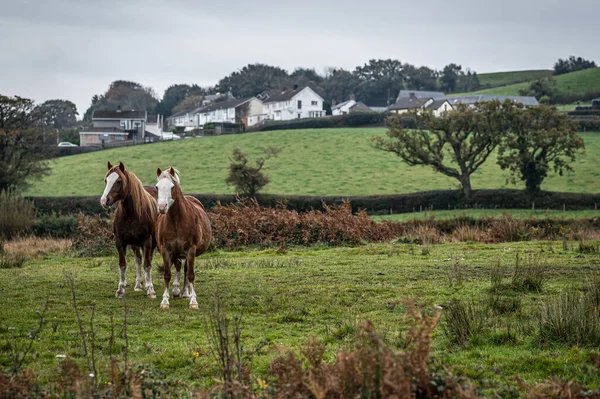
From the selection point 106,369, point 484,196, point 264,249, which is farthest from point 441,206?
point 106,369

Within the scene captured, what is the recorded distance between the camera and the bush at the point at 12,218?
1184 inches

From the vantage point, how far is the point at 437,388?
18.3 feet

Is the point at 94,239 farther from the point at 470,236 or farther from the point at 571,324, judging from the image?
the point at 571,324

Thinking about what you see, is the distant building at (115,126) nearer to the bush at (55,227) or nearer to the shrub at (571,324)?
the bush at (55,227)

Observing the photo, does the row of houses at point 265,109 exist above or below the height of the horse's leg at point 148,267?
above

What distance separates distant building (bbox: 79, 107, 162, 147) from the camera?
113 meters

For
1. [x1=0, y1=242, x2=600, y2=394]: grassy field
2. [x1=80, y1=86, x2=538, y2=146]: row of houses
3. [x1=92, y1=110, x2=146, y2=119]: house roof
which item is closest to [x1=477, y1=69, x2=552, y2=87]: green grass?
[x1=80, y1=86, x2=538, y2=146]: row of houses

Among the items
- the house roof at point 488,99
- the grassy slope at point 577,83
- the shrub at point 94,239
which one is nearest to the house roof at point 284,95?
the house roof at point 488,99

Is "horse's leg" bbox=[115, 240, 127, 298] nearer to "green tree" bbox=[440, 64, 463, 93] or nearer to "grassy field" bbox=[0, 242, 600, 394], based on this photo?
"grassy field" bbox=[0, 242, 600, 394]

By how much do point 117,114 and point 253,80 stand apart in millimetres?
47530

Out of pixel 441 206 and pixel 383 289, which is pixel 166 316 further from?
pixel 441 206

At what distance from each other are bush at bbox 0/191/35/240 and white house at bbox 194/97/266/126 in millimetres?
104151

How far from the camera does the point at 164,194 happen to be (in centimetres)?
1286

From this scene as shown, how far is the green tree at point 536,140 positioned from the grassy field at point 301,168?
2.99 meters
